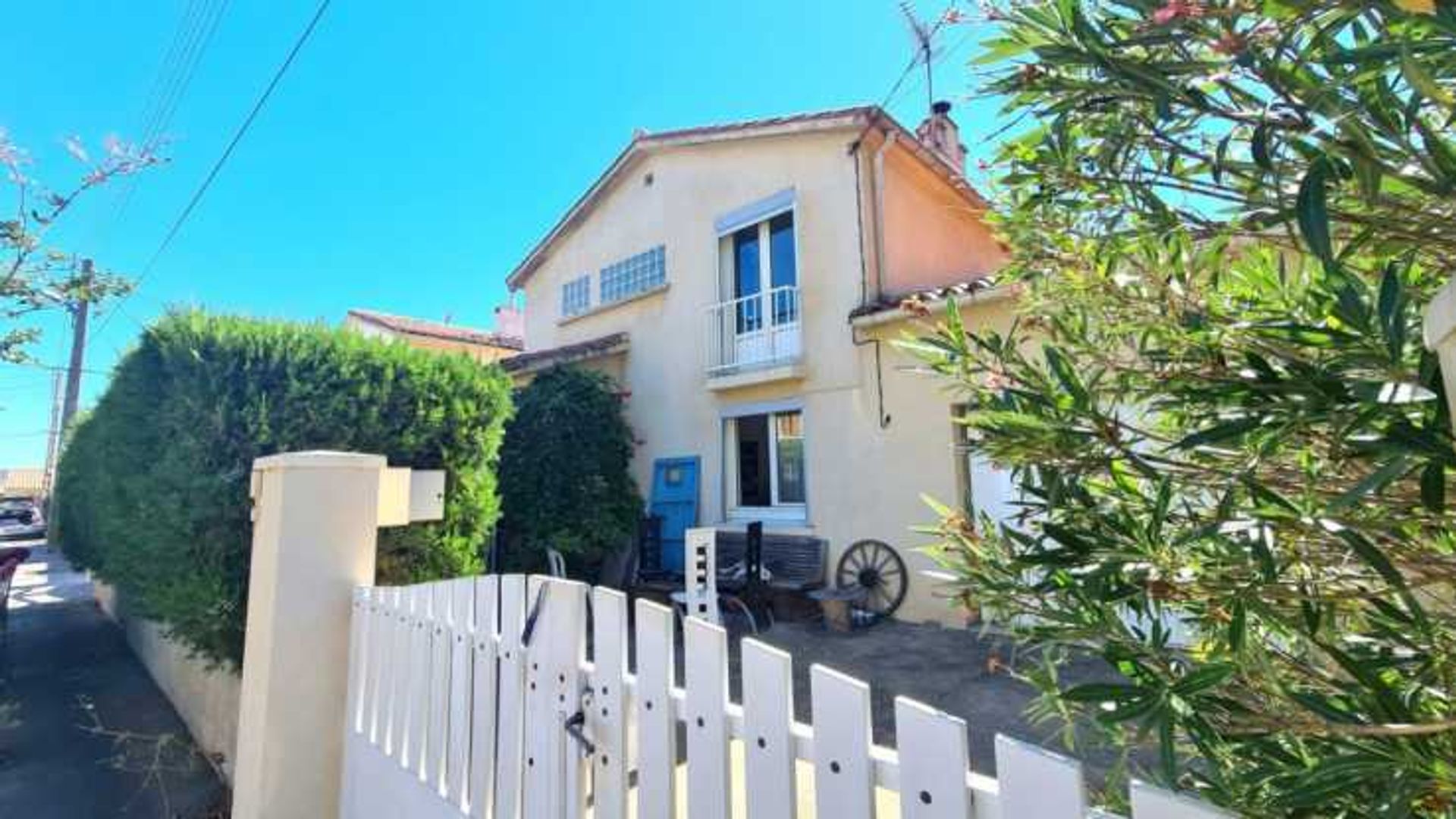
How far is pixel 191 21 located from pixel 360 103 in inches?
76.4

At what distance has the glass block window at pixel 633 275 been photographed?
38.2 feet

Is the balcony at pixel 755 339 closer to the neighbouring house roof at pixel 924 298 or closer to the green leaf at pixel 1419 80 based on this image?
the neighbouring house roof at pixel 924 298

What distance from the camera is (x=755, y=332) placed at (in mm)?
10086

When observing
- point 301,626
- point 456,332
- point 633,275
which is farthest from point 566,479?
point 456,332

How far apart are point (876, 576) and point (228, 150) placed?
34.4 feet

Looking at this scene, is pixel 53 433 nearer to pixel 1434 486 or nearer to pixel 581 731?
pixel 581 731

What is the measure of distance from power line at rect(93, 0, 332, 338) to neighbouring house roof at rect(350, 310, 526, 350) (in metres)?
5.17

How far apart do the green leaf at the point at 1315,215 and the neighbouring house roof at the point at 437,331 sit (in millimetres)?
17241

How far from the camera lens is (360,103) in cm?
923

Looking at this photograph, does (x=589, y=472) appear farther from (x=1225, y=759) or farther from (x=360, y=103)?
(x=1225, y=759)

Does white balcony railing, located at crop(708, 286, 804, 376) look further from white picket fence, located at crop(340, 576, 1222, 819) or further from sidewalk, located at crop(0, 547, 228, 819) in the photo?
sidewalk, located at crop(0, 547, 228, 819)

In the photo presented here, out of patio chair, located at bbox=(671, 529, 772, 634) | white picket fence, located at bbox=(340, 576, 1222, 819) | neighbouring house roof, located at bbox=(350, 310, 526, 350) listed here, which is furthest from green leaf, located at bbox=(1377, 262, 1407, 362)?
neighbouring house roof, located at bbox=(350, 310, 526, 350)

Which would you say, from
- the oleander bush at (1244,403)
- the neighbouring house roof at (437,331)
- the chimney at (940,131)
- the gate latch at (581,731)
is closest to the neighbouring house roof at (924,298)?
the chimney at (940,131)

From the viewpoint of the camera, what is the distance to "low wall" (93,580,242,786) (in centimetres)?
406
